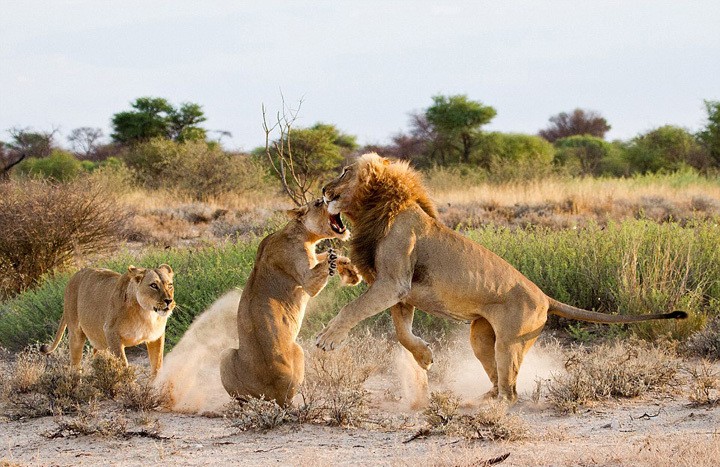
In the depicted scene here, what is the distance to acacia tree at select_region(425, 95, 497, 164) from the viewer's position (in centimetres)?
4606

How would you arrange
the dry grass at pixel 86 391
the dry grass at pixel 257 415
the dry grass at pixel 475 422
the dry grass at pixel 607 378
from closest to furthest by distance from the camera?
1. the dry grass at pixel 475 422
2. the dry grass at pixel 257 415
3. the dry grass at pixel 607 378
4. the dry grass at pixel 86 391

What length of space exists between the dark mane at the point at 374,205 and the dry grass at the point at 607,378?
1.76m

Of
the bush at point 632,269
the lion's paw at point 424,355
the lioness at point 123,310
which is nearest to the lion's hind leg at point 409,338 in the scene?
the lion's paw at point 424,355

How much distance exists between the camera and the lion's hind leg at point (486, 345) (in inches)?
284

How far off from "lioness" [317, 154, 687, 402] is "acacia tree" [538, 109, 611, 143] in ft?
223

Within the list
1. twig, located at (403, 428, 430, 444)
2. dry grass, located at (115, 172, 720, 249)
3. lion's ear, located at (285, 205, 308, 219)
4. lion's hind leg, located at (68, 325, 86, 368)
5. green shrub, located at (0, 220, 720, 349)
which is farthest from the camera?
dry grass, located at (115, 172, 720, 249)

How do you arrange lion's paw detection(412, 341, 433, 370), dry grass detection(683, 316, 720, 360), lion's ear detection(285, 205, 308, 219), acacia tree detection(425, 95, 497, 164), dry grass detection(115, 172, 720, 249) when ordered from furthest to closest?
acacia tree detection(425, 95, 497, 164) < dry grass detection(115, 172, 720, 249) < dry grass detection(683, 316, 720, 360) < lion's ear detection(285, 205, 308, 219) < lion's paw detection(412, 341, 433, 370)

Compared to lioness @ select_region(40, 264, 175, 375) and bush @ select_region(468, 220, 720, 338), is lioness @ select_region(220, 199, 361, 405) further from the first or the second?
bush @ select_region(468, 220, 720, 338)

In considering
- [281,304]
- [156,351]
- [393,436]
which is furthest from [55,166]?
[393,436]

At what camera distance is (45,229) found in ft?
46.7

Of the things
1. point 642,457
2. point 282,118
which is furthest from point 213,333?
point 642,457

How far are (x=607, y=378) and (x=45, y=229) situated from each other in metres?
9.32

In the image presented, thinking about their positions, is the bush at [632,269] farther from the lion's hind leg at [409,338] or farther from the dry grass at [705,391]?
the lion's hind leg at [409,338]

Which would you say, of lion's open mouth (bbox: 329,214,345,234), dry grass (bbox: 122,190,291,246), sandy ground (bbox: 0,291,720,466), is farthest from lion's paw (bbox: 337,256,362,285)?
dry grass (bbox: 122,190,291,246)
